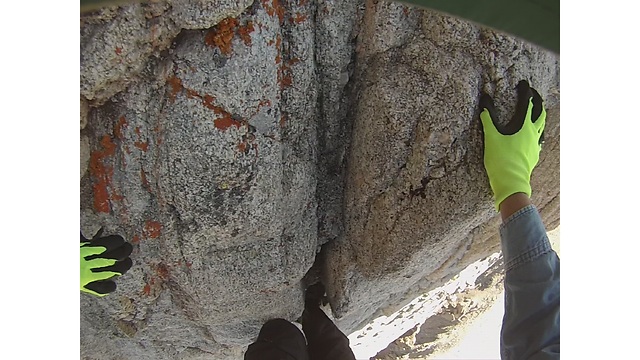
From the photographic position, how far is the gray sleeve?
83 cm

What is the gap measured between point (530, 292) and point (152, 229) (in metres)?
0.63

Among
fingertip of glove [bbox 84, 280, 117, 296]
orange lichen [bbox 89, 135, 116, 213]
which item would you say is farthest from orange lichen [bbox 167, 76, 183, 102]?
fingertip of glove [bbox 84, 280, 117, 296]

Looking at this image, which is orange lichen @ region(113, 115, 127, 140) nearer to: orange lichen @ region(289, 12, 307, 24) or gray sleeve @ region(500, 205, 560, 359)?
orange lichen @ region(289, 12, 307, 24)

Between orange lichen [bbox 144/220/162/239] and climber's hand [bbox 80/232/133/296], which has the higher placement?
orange lichen [bbox 144/220/162/239]

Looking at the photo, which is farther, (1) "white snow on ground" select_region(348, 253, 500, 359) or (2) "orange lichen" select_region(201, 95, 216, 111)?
(1) "white snow on ground" select_region(348, 253, 500, 359)

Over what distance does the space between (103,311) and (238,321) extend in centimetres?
29

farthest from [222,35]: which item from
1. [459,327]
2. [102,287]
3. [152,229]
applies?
[459,327]

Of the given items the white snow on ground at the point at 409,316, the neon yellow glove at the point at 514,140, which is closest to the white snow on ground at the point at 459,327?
the white snow on ground at the point at 409,316

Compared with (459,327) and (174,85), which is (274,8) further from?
(459,327)

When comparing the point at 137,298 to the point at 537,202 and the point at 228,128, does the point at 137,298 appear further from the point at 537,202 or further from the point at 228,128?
the point at 537,202

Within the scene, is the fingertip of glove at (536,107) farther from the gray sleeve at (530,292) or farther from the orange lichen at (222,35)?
the orange lichen at (222,35)

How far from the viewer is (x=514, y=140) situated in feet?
3.02

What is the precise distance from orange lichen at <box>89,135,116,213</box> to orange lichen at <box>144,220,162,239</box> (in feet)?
0.26
